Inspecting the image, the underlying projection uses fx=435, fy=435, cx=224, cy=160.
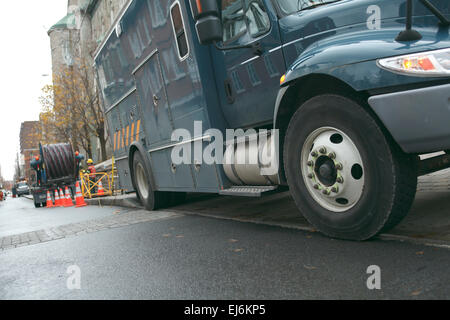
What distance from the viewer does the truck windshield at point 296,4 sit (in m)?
3.77

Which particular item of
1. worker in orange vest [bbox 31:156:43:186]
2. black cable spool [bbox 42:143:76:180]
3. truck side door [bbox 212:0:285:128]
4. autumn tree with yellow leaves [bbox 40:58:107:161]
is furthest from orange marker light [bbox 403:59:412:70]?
autumn tree with yellow leaves [bbox 40:58:107:161]

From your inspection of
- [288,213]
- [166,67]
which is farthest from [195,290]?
[166,67]

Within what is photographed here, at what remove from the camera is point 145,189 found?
7.89 m

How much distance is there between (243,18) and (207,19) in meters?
0.73

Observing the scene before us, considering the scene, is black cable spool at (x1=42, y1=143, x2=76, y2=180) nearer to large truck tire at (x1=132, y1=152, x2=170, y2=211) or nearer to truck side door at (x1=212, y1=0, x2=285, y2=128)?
large truck tire at (x1=132, y1=152, x2=170, y2=211)

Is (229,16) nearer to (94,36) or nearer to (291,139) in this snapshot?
(291,139)

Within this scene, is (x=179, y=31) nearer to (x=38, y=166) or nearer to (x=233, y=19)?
(x=233, y=19)

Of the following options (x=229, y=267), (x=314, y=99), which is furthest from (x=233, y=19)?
(x=229, y=267)

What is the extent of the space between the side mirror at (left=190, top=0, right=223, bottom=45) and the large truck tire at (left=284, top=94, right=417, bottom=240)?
990mm

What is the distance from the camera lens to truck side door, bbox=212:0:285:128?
4.09 meters

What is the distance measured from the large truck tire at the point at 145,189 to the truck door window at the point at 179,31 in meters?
2.59

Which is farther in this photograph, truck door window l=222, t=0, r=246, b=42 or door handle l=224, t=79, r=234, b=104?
door handle l=224, t=79, r=234, b=104

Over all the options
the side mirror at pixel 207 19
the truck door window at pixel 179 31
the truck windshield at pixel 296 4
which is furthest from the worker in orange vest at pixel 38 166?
the truck windshield at pixel 296 4
